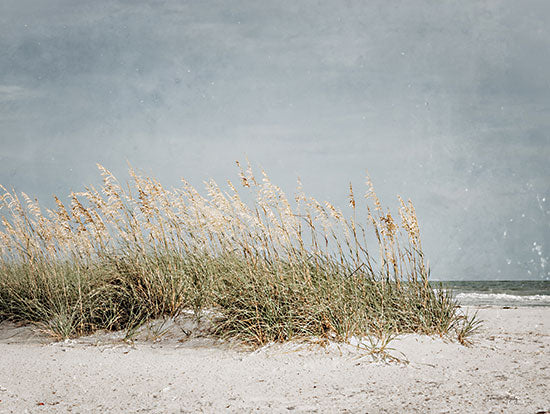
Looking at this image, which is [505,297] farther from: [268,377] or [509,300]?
[268,377]

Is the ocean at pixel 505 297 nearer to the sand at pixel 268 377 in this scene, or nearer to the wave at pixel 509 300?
the wave at pixel 509 300

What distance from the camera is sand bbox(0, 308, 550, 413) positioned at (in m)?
3.12

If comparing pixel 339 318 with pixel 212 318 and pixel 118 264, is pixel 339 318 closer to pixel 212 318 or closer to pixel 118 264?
pixel 212 318

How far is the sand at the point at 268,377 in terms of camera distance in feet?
10.2

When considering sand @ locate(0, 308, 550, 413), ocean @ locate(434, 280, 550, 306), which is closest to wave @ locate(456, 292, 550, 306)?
ocean @ locate(434, 280, 550, 306)

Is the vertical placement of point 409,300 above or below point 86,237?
below

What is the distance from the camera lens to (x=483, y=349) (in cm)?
440

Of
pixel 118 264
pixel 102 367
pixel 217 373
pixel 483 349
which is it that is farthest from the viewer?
pixel 118 264

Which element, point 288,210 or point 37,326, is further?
point 37,326

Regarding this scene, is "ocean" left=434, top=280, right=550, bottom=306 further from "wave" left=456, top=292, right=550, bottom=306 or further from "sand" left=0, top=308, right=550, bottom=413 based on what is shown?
"sand" left=0, top=308, right=550, bottom=413

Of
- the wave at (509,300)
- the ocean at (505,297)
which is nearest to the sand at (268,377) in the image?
the ocean at (505,297)

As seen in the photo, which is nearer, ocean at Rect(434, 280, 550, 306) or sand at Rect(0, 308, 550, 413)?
sand at Rect(0, 308, 550, 413)

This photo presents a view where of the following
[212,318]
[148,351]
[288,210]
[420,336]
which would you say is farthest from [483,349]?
[148,351]

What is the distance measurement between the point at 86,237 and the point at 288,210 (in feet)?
8.70
